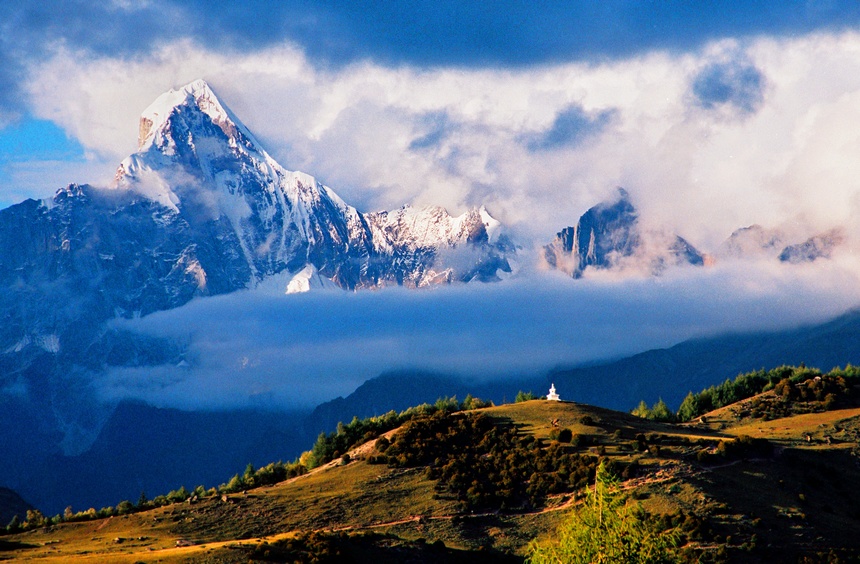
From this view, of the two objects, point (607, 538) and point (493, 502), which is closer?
point (607, 538)

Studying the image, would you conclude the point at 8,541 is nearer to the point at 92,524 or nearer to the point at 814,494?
the point at 92,524

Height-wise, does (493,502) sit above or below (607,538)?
above

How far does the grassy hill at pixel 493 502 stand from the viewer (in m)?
139

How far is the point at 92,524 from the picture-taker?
162 m

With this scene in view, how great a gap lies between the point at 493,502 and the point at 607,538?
249 ft

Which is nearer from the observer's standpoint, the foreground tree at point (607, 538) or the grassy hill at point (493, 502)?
the foreground tree at point (607, 538)

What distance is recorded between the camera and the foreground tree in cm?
8794

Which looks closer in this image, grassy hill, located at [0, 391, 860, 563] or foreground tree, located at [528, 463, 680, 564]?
foreground tree, located at [528, 463, 680, 564]

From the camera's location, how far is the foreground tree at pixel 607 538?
87938 millimetres

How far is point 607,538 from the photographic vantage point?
291 feet

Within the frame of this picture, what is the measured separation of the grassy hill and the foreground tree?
45093mm

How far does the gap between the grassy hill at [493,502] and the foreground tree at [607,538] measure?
1775 inches

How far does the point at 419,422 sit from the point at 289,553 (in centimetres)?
7111

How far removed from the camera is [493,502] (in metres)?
163
